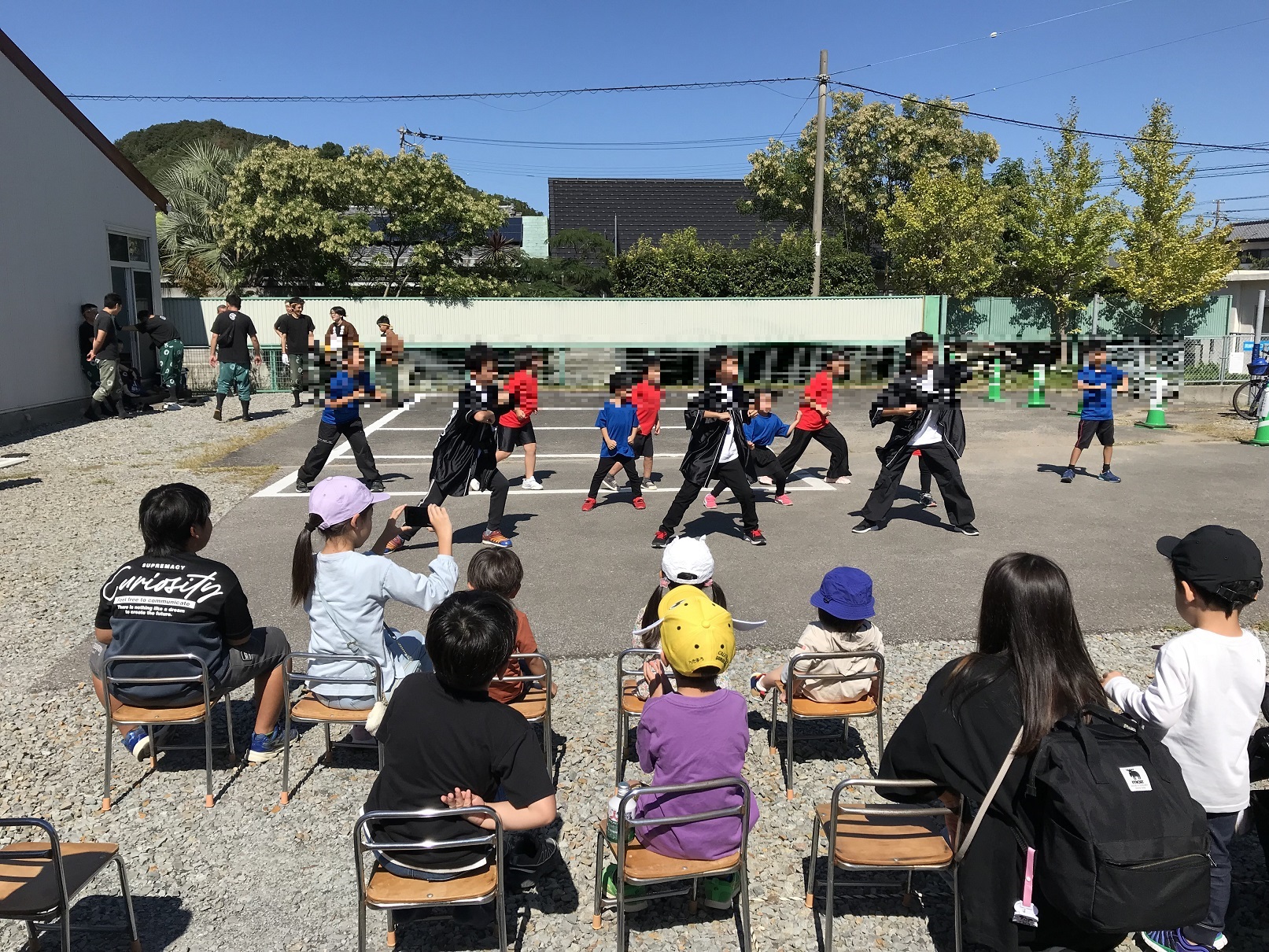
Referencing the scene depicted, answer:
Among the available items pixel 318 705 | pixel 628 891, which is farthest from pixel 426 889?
pixel 318 705

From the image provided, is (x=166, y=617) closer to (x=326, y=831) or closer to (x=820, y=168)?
(x=326, y=831)

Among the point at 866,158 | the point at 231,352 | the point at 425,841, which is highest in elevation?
the point at 866,158

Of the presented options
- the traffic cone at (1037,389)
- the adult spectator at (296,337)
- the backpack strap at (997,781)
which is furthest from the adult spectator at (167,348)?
the backpack strap at (997,781)

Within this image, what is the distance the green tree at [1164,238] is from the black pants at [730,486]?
22416mm

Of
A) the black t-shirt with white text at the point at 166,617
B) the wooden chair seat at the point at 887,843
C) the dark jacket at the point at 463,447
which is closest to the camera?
the wooden chair seat at the point at 887,843

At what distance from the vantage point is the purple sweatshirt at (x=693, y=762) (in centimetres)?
301

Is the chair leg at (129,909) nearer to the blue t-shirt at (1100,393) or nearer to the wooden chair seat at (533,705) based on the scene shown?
the wooden chair seat at (533,705)

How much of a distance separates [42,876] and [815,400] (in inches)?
351

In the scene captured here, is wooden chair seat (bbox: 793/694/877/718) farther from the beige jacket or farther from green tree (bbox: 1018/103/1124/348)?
green tree (bbox: 1018/103/1124/348)

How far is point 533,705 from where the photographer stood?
4137 millimetres

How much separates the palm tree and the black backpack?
97.5 ft

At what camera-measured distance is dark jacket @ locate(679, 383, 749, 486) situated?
7.93 meters

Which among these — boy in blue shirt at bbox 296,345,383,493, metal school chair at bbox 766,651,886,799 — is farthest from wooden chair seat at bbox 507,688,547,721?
boy in blue shirt at bbox 296,345,383,493

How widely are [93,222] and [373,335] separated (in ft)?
29.0
